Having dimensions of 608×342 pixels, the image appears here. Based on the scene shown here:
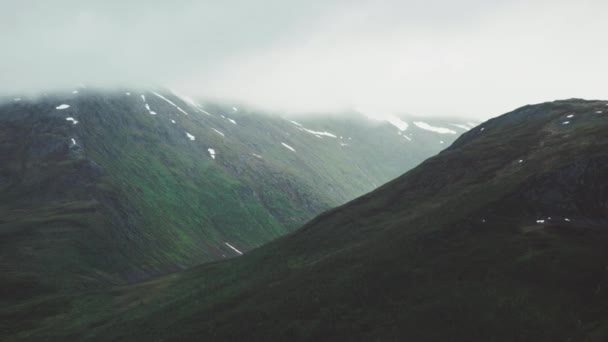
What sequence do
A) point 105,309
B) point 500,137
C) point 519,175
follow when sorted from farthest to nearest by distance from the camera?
point 500,137
point 105,309
point 519,175

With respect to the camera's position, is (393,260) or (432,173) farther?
(432,173)

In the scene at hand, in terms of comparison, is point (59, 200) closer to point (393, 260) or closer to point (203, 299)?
point (203, 299)

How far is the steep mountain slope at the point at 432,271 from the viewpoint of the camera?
5094 cm

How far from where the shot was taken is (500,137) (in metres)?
121

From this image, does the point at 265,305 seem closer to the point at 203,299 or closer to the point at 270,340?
the point at 270,340

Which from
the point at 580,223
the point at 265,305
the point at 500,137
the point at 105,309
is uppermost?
the point at 500,137

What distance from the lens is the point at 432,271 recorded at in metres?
62.7

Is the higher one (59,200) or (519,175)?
(519,175)

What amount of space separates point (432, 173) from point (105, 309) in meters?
71.2

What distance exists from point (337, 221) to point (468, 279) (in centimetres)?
5328

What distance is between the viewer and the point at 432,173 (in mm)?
112375

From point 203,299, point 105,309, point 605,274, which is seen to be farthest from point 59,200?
point 605,274

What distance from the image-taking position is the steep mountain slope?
50938 millimetres

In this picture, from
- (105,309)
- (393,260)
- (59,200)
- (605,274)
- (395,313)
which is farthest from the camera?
(59,200)
